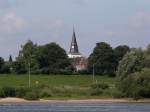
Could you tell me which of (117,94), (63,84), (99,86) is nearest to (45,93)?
(99,86)

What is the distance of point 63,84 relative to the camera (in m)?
148

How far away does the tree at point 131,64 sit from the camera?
11994cm

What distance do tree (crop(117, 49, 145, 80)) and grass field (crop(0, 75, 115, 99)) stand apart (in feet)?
21.5

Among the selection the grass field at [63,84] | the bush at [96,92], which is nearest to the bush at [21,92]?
the grass field at [63,84]

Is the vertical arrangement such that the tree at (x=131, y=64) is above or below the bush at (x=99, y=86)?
above

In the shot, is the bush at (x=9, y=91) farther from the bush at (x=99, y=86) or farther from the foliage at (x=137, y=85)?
the foliage at (x=137, y=85)

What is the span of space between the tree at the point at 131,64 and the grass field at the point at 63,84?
654 centimetres

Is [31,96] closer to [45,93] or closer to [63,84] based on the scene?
[45,93]

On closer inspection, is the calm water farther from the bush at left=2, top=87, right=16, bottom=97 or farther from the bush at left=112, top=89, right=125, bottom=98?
the bush at left=2, top=87, right=16, bottom=97

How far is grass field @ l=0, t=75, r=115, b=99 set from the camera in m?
130

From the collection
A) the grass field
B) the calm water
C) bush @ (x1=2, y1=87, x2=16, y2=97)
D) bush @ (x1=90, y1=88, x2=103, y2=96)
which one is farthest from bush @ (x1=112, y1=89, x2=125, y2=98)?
bush @ (x1=2, y1=87, x2=16, y2=97)

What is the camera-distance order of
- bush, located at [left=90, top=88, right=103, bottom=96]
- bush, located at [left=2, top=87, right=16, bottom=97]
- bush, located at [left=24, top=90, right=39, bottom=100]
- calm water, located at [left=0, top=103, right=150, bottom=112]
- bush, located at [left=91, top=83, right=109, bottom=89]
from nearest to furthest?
calm water, located at [left=0, top=103, right=150, bottom=112]
bush, located at [left=24, top=90, right=39, bottom=100]
bush, located at [left=2, top=87, right=16, bottom=97]
bush, located at [left=90, top=88, right=103, bottom=96]
bush, located at [left=91, top=83, right=109, bottom=89]

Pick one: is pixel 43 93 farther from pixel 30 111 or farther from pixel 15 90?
pixel 30 111

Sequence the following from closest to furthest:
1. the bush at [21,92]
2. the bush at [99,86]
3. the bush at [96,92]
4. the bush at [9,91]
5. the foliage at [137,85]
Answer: the foliage at [137,85], the bush at [21,92], the bush at [9,91], the bush at [96,92], the bush at [99,86]
